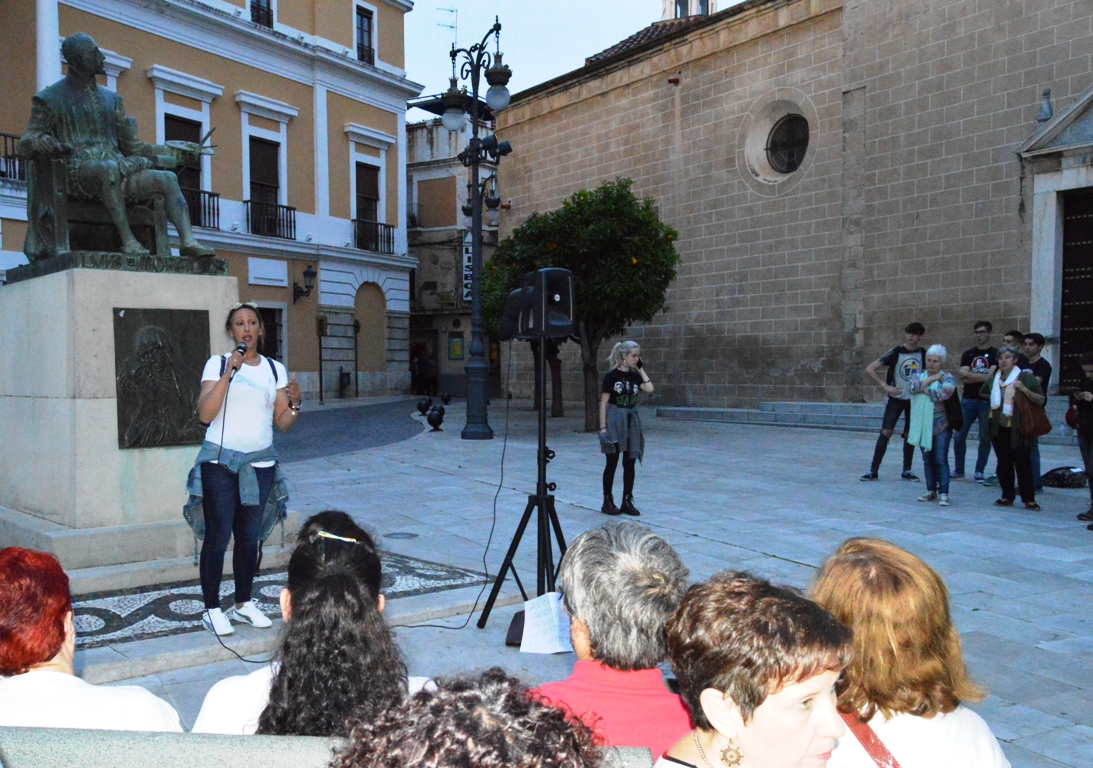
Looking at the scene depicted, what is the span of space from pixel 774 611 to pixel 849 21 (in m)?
17.2

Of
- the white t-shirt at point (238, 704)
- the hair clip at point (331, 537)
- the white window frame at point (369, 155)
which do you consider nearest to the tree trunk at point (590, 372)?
the white window frame at point (369, 155)

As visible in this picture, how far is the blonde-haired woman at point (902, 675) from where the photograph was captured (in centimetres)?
178

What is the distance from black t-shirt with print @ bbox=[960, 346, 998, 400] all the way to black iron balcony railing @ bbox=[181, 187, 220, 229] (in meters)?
18.2

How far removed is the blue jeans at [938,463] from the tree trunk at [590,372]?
776 centimetres

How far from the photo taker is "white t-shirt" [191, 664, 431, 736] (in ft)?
6.26

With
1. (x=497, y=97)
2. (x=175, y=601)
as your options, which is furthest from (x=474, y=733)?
(x=497, y=97)

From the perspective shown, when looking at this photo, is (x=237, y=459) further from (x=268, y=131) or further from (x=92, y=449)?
(x=268, y=131)

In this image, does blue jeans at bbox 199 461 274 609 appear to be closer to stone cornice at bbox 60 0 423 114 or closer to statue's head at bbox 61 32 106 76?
statue's head at bbox 61 32 106 76

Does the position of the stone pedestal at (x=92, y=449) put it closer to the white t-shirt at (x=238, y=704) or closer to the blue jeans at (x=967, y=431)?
the white t-shirt at (x=238, y=704)

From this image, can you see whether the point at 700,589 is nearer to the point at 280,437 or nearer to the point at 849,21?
the point at 280,437

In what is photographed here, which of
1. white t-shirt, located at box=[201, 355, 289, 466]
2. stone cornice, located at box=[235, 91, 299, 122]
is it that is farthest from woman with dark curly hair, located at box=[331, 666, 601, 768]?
stone cornice, located at box=[235, 91, 299, 122]

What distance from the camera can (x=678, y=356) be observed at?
19953 millimetres

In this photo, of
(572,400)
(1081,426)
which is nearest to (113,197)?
(1081,426)

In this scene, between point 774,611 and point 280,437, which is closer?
point 774,611
